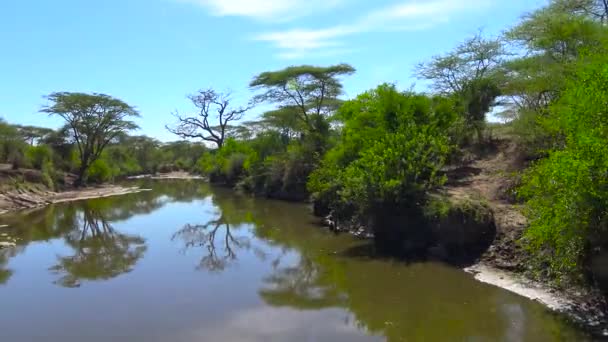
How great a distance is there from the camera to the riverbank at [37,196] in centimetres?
2900

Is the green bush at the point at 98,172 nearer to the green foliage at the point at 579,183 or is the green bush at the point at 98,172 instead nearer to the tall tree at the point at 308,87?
the tall tree at the point at 308,87

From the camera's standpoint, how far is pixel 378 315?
9.75m

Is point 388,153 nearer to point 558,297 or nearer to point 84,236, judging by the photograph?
point 558,297

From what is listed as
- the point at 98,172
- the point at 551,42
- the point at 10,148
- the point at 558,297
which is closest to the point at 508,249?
the point at 558,297

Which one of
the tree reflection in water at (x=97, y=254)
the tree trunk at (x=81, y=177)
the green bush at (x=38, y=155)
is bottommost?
the tree reflection in water at (x=97, y=254)

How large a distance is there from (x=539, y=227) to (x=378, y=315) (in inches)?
137

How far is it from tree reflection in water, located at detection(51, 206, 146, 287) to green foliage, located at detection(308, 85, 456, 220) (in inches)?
290

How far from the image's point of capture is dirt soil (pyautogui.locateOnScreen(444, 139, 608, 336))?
903 centimetres

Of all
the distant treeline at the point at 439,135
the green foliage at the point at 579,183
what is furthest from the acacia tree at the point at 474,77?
the green foliage at the point at 579,183

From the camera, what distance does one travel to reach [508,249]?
12.4 metres

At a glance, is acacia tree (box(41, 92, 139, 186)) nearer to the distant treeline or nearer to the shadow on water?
the distant treeline

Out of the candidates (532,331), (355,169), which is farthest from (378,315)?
(355,169)

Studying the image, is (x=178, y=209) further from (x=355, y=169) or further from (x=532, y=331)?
(x=532, y=331)

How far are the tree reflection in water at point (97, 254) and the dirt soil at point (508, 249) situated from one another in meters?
10.2
